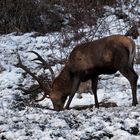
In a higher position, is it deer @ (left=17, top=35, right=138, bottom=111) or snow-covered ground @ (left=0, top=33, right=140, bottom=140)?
deer @ (left=17, top=35, right=138, bottom=111)

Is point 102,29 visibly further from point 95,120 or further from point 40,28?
point 95,120

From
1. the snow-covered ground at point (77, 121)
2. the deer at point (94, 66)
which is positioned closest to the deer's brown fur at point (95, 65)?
the deer at point (94, 66)

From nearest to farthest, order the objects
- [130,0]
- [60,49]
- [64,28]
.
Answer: [60,49], [64,28], [130,0]

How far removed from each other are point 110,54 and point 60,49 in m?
3.69

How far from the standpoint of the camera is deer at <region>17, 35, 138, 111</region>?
8.74m

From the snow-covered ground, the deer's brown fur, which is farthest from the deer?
the snow-covered ground

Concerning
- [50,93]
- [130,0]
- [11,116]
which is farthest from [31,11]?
[11,116]

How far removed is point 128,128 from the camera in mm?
7285

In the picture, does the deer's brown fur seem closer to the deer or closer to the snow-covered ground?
the deer

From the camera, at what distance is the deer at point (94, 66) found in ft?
28.7

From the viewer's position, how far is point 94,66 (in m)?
9.07

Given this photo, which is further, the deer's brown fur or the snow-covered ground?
the deer's brown fur

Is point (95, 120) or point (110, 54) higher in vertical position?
point (110, 54)

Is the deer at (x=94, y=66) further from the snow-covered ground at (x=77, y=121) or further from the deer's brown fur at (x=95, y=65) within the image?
the snow-covered ground at (x=77, y=121)
